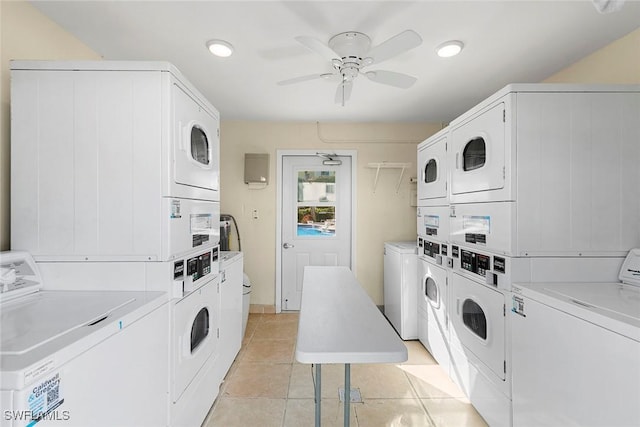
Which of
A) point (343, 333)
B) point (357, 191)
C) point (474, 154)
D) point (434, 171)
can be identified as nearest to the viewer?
point (343, 333)

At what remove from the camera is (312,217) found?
379cm

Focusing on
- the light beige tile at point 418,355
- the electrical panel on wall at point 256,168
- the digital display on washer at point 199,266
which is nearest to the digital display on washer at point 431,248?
the light beige tile at point 418,355

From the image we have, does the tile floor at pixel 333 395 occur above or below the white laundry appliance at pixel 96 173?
below

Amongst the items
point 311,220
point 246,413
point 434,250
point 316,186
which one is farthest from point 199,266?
point 316,186

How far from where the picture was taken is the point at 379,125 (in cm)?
376

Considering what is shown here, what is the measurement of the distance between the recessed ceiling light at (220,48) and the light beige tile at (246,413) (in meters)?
2.49

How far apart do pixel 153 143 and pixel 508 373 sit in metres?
2.25

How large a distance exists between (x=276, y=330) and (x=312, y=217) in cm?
144

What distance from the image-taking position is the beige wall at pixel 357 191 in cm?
Result: 370

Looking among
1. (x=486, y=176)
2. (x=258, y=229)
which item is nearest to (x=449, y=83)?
(x=486, y=176)

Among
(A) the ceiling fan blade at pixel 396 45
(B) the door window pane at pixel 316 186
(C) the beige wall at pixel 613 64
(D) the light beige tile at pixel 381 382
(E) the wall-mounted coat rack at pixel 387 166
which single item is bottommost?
(D) the light beige tile at pixel 381 382

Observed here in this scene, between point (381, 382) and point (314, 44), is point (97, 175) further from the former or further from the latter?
point (381, 382)

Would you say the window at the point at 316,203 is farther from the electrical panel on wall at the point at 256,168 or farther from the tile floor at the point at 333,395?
the tile floor at the point at 333,395

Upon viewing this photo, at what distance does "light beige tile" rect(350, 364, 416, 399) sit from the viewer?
7.08 feet
